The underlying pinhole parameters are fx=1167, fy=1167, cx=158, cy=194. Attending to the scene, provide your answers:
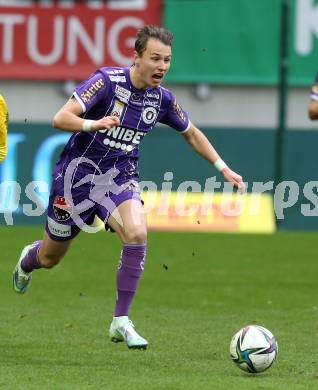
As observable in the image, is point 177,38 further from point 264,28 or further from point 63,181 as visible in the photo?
point 63,181

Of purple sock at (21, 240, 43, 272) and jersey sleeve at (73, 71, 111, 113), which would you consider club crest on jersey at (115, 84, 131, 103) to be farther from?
purple sock at (21, 240, 43, 272)

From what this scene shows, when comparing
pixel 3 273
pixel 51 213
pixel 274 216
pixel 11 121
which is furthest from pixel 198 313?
pixel 11 121

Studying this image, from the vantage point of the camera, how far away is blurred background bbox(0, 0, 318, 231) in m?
19.5

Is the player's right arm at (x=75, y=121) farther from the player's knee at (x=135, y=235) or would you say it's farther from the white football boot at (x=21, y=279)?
the white football boot at (x=21, y=279)

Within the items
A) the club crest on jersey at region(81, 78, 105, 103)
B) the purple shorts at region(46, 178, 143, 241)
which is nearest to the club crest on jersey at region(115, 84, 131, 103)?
the club crest on jersey at region(81, 78, 105, 103)

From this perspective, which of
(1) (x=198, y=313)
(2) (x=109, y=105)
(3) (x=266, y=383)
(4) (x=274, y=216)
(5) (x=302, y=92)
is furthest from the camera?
(5) (x=302, y=92)

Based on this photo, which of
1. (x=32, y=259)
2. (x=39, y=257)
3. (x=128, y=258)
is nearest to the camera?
(x=128, y=258)

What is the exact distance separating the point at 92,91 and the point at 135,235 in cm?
103

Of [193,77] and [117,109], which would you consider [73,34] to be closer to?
[193,77]

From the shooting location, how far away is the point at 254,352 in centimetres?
709

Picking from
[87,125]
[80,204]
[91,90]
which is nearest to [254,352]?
[87,125]

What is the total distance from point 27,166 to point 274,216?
4.17 metres

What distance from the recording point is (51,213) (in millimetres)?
8539

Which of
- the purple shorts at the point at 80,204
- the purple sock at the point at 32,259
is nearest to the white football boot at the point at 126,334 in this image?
the purple shorts at the point at 80,204
